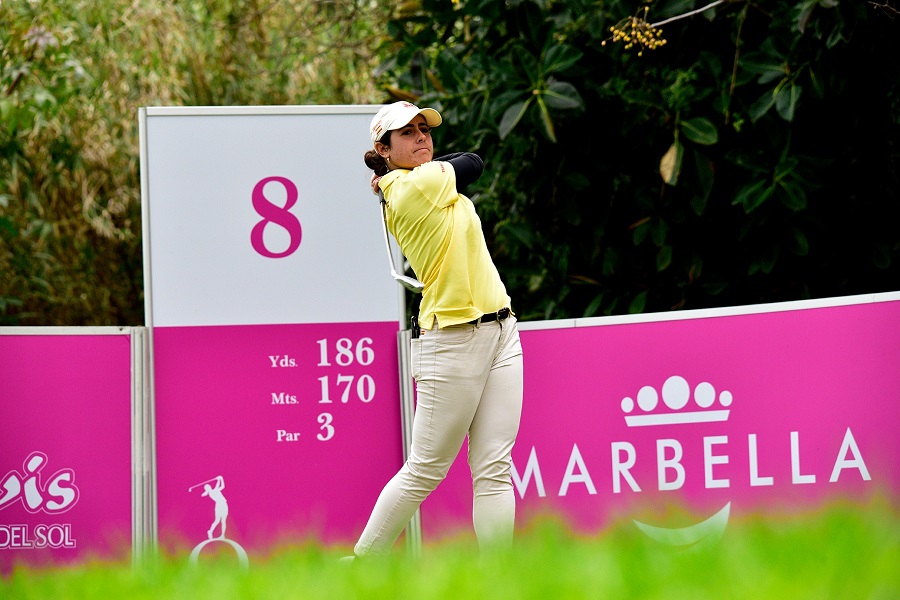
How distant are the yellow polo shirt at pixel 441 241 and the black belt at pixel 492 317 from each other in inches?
0.6

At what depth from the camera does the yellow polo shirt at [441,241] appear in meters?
4.04

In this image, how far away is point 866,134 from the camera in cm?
668

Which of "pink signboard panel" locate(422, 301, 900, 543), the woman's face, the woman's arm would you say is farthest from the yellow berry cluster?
the woman's face

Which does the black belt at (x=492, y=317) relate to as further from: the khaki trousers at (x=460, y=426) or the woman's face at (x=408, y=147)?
the woman's face at (x=408, y=147)

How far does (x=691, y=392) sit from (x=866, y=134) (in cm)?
250

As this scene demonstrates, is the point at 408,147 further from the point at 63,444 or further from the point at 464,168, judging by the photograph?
the point at 63,444

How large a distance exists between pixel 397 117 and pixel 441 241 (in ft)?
1.57

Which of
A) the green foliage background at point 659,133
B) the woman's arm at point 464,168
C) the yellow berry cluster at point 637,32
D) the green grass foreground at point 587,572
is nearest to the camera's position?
the green grass foreground at point 587,572

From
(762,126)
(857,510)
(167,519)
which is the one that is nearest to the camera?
(857,510)

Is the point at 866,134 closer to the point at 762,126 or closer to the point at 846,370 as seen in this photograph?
the point at 762,126

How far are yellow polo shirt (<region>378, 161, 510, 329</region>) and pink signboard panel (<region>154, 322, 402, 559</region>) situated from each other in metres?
1.27

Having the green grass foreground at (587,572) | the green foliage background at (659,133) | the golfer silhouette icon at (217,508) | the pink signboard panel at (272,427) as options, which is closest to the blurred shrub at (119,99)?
the green foliage background at (659,133)

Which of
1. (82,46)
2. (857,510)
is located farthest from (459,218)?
(82,46)

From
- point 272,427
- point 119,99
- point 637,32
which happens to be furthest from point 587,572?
point 119,99
